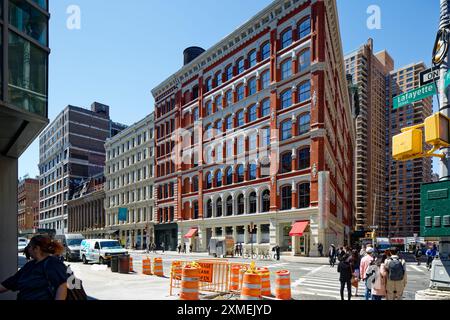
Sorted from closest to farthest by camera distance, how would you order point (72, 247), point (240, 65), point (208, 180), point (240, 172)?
point (72, 247), point (240, 172), point (240, 65), point (208, 180)

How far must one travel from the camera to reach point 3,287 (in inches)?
172

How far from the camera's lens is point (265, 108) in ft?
152

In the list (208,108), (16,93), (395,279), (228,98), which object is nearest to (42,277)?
(16,93)

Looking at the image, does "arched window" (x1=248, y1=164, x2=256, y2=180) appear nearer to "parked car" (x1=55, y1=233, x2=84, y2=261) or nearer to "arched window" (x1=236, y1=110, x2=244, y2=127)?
"arched window" (x1=236, y1=110, x2=244, y2=127)

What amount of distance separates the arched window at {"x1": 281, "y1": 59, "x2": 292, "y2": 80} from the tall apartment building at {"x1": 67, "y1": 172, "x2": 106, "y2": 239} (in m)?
54.9

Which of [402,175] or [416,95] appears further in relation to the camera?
[402,175]

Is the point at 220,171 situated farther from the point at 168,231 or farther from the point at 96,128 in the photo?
the point at 96,128

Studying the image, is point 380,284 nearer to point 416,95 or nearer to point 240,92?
point 416,95

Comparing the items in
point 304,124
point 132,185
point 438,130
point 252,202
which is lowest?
point 252,202

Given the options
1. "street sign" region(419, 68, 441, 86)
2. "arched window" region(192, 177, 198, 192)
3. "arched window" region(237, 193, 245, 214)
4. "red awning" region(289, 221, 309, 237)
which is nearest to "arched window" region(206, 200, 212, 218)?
"arched window" region(192, 177, 198, 192)

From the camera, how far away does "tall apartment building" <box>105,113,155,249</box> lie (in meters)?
69.0

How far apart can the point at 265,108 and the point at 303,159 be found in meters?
8.66
